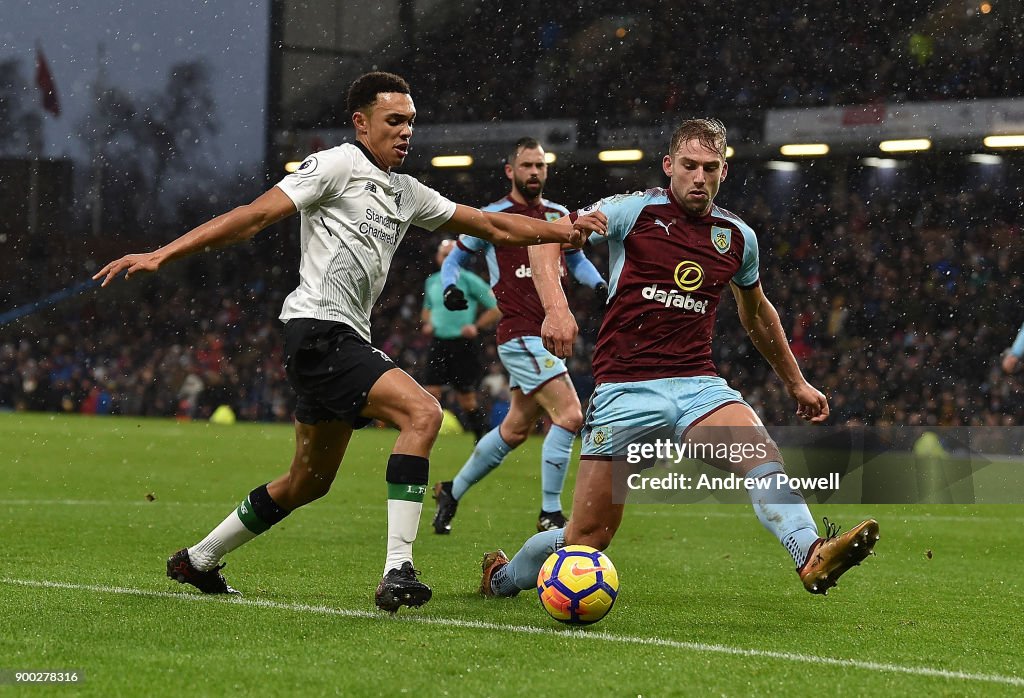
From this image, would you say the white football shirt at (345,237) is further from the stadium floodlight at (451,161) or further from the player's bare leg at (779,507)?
the stadium floodlight at (451,161)

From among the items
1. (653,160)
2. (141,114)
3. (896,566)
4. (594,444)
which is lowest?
(896,566)

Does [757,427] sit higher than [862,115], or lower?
lower

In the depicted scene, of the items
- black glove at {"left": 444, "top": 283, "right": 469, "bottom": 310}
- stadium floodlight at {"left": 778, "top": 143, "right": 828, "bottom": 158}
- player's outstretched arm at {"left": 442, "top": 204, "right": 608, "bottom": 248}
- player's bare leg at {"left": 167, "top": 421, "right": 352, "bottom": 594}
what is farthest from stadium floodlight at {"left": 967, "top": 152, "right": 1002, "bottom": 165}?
player's bare leg at {"left": 167, "top": 421, "right": 352, "bottom": 594}

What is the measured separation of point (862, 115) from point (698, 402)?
19.6 metres

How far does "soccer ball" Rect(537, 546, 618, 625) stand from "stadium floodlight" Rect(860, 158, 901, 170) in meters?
22.8

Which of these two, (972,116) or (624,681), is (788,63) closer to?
(972,116)

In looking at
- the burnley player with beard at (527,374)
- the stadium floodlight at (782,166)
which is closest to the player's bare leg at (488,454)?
the burnley player with beard at (527,374)

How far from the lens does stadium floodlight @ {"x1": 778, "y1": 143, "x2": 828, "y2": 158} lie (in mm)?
24500

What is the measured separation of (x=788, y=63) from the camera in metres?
25.6

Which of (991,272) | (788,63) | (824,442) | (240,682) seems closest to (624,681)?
(240,682)

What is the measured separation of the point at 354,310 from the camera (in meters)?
5.38

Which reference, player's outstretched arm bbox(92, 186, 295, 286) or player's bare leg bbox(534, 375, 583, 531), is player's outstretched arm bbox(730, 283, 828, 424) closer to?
player's outstretched arm bbox(92, 186, 295, 286)

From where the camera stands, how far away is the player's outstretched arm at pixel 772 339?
18.4 feet

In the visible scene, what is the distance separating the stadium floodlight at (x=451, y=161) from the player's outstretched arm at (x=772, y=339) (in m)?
22.3
